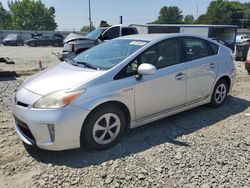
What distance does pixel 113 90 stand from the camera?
3471 millimetres

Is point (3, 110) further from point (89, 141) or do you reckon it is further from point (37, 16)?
point (37, 16)

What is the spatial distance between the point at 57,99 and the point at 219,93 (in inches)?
134

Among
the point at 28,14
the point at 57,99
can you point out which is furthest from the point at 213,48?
the point at 28,14

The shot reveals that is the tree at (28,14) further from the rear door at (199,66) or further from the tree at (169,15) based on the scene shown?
the rear door at (199,66)

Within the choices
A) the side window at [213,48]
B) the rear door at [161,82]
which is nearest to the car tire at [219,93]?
the side window at [213,48]

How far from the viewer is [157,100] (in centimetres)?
402

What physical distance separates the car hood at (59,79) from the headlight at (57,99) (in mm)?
95

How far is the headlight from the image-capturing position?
3.15 meters

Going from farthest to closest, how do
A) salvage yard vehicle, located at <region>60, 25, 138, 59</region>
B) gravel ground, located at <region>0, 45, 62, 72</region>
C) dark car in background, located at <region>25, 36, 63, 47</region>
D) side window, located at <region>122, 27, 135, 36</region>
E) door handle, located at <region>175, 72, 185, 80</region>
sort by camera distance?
dark car in background, located at <region>25, 36, 63, 47</region>, side window, located at <region>122, 27, 135, 36</region>, gravel ground, located at <region>0, 45, 62, 72</region>, salvage yard vehicle, located at <region>60, 25, 138, 59</region>, door handle, located at <region>175, 72, 185, 80</region>

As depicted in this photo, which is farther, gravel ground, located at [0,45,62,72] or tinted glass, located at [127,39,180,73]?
gravel ground, located at [0,45,62,72]

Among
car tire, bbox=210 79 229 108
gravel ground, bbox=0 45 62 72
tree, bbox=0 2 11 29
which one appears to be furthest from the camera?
tree, bbox=0 2 11 29

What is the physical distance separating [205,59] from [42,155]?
3.22 metres

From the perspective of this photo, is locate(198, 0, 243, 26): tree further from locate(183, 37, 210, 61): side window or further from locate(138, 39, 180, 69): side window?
locate(138, 39, 180, 69): side window

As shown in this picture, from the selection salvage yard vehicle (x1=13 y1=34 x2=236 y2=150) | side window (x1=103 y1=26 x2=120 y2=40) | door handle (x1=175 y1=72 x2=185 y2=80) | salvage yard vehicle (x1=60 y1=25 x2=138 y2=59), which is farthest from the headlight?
side window (x1=103 y1=26 x2=120 y2=40)
